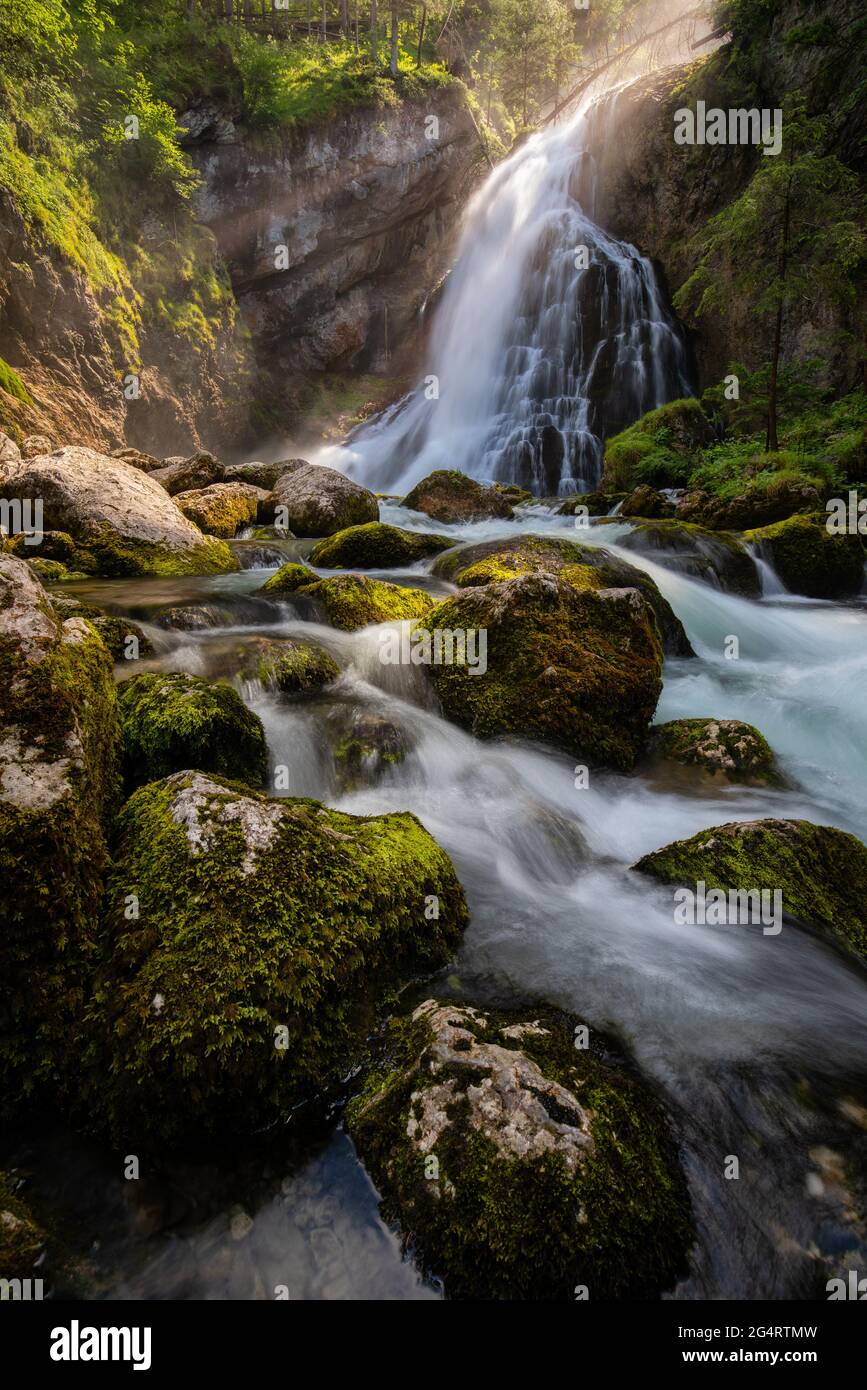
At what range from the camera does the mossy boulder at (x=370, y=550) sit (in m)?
10.7

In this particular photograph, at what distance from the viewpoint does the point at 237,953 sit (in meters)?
2.38

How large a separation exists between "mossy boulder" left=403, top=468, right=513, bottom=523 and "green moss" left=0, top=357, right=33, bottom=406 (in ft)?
38.9

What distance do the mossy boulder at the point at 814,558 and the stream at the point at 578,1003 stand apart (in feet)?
17.0

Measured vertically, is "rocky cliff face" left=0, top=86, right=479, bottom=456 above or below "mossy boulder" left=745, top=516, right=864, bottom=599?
above

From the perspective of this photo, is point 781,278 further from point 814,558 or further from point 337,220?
point 337,220

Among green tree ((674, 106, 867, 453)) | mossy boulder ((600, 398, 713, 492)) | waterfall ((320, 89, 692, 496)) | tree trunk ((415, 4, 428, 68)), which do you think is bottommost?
mossy boulder ((600, 398, 713, 492))

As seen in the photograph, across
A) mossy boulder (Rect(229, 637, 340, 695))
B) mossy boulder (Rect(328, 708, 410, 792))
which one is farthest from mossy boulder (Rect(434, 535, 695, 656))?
mossy boulder (Rect(328, 708, 410, 792))

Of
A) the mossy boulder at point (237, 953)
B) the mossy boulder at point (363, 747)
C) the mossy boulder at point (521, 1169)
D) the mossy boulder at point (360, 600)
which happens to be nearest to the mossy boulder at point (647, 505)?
the mossy boulder at point (360, 600)

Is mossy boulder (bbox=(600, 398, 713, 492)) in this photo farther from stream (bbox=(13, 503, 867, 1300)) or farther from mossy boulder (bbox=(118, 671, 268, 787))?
mossy boulder (bbox=(118, 671, 268, 787))

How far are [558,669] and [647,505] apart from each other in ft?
35.0

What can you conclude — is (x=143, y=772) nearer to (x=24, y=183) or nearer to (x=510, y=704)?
(x=510, y=704)

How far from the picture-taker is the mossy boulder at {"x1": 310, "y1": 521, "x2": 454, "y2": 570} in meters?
10.7

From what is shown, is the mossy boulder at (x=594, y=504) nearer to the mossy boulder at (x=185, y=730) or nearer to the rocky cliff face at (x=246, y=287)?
the mossy boulder at (x=185, y=730)

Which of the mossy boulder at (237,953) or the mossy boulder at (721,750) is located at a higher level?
the mossy boulder at (721,750)
